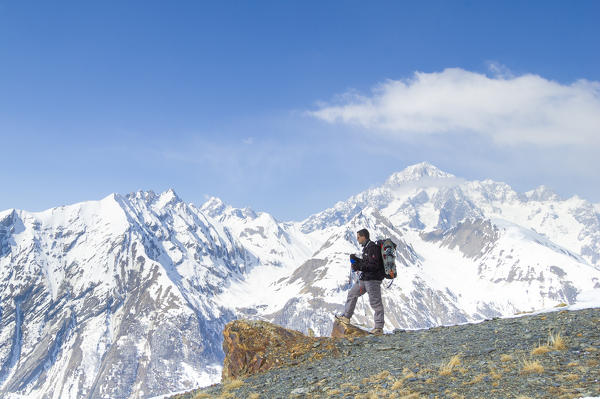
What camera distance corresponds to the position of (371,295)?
19500 millimetres

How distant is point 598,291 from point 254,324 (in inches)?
667

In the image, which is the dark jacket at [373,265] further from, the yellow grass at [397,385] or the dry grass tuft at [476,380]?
the dry grass tuft at [476,380]

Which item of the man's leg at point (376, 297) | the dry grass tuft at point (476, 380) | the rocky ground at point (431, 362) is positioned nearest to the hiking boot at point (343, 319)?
the man's leg at point (376, 297)

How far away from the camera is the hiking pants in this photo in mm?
19547

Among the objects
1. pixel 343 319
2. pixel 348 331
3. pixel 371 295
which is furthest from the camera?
pixel 343 319

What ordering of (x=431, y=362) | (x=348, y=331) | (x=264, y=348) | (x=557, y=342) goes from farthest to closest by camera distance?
(x=348, y=331), (x=264, y=348), (x=431, y=362), (x=557, y=342)

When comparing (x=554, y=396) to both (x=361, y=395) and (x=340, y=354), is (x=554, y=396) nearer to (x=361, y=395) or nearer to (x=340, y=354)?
(x=361, y=395)

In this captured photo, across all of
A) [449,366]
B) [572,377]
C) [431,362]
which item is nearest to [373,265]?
[431,362]

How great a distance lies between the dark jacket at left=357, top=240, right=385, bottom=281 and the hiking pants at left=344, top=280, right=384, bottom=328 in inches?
10.0

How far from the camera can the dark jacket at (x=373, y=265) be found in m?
19.6

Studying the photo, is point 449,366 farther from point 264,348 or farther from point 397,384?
point 264,348

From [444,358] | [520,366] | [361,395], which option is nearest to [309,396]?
[361,395]

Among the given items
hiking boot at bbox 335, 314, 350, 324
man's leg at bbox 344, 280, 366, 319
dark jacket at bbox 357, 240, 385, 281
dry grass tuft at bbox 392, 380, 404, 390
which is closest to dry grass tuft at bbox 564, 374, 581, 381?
dry grass tuft at bbox 392, 380, 404, 390

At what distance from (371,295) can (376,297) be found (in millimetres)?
370
